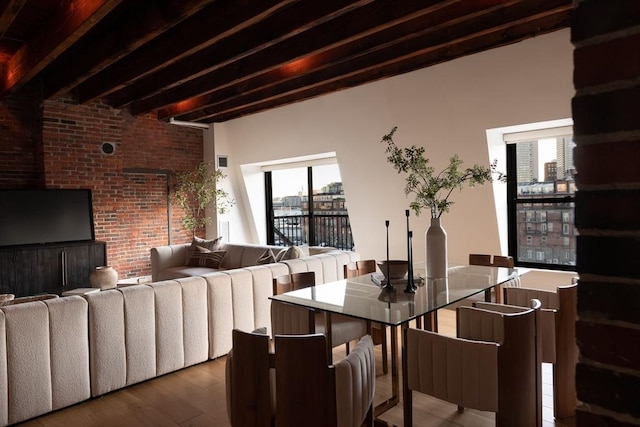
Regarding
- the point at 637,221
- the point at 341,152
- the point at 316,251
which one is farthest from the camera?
the point at 341,152

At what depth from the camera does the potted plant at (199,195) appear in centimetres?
726

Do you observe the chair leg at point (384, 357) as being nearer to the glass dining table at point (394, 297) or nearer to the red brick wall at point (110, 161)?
the glass dining table at point (394, 297)

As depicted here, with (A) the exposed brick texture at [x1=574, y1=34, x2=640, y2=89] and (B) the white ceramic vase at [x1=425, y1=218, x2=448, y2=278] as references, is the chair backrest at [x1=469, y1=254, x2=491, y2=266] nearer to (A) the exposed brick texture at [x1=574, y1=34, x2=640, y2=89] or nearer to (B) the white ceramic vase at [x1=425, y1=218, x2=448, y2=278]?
(B) the white ceramic vase at [x1=425, y1=218, x2=448, y2=278]

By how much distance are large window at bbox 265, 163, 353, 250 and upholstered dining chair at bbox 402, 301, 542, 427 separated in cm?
466

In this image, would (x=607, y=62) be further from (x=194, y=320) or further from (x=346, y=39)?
(x=346, y=39)

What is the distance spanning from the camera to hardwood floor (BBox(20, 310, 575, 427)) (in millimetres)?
2510

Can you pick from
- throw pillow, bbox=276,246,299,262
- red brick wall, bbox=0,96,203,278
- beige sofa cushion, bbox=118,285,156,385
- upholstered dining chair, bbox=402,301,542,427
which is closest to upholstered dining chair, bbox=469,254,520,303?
upholstered dining chair, bbox=402,301,542,427

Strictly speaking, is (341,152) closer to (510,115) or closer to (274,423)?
(510,115)

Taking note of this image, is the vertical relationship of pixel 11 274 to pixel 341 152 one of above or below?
below

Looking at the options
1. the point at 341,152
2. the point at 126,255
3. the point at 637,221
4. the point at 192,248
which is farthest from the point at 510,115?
the point at 126,255

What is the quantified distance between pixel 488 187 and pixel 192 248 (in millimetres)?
3950

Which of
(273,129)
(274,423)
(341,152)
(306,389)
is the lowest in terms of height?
(274,423)

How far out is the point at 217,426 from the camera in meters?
2.47

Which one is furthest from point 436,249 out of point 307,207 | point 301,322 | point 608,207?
point 307,207
